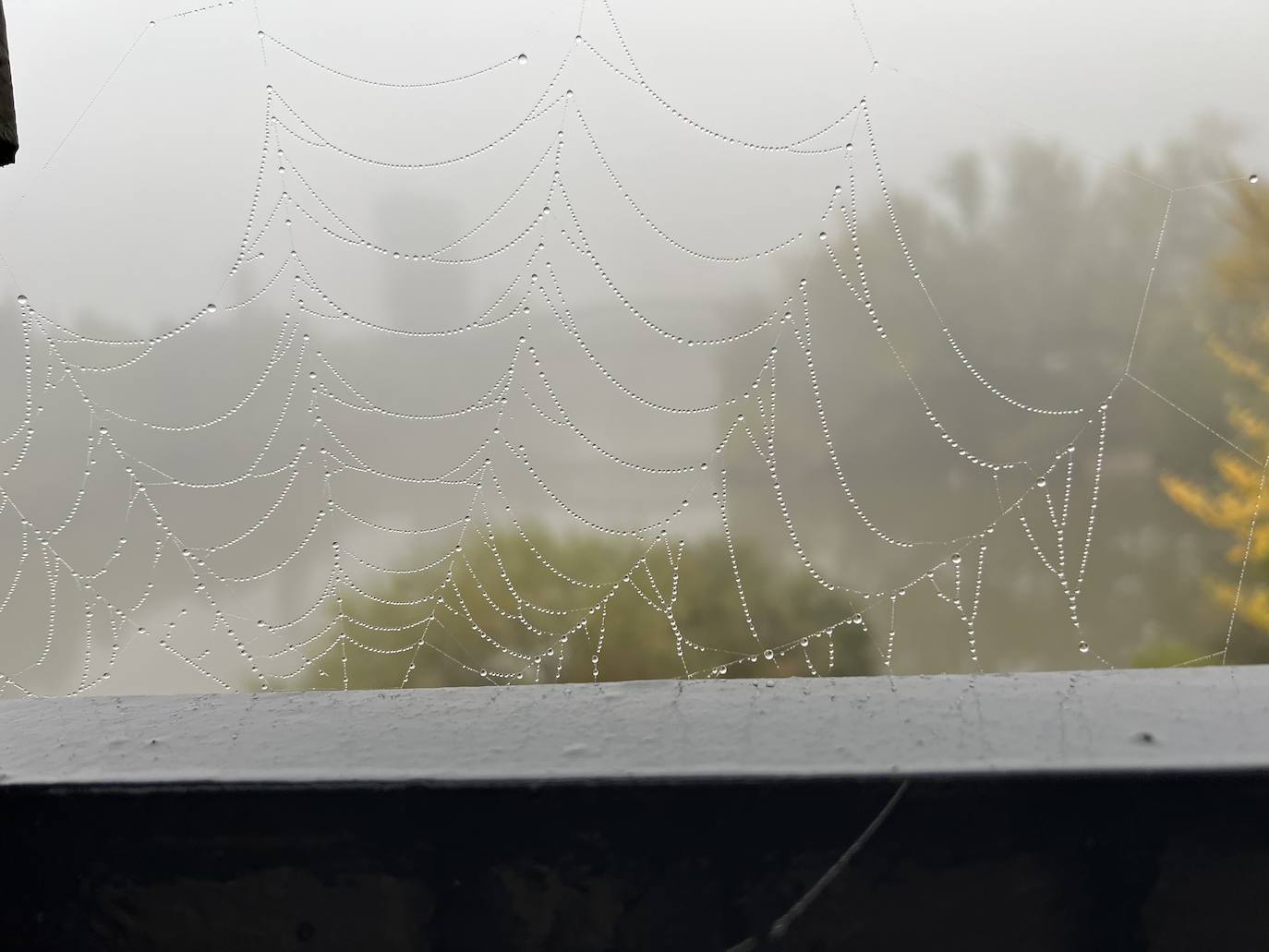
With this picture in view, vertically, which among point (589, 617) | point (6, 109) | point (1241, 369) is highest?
point (6, 109)

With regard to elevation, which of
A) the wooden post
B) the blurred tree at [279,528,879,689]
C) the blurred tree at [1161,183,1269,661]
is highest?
the wooden post

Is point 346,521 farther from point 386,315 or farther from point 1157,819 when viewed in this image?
point 1157,819

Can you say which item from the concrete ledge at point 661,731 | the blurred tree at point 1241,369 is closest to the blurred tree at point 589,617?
the blurred tree at point 1241,369

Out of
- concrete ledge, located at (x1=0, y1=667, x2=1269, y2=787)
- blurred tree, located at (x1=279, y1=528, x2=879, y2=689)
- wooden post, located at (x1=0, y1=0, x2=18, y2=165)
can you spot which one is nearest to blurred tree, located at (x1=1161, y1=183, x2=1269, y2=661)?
blurred tree, located at (x1=279, y1=528, x2=879, y2=689)

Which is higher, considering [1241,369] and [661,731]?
[661,731]

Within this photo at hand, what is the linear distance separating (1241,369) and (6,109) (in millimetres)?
2511

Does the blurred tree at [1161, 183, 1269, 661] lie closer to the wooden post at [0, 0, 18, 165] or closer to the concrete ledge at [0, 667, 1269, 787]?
the concrete ledge at [0, 667, 1269, 787]

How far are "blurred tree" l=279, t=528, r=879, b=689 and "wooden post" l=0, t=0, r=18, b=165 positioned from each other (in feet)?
6.00

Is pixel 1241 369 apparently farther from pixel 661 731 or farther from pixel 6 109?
pixel 6 109

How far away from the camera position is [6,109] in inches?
9.4

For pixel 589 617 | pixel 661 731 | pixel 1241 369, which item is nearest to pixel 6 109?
pixel 661 731

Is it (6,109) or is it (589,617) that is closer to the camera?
(6,109)

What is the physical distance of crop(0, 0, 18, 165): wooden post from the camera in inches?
9.3

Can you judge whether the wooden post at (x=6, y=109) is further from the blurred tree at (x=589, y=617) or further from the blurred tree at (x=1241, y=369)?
the blurred tree at (x=1241, y=369)
